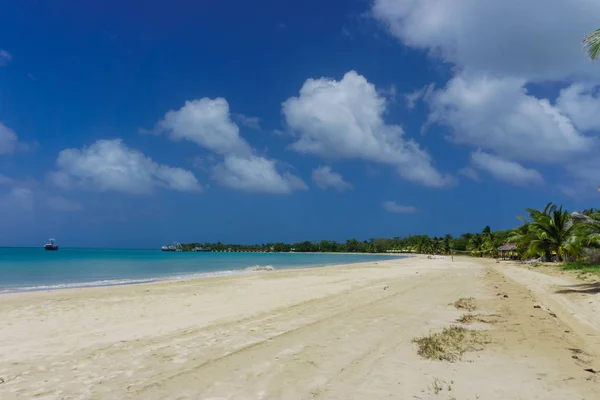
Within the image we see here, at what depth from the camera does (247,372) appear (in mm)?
5320

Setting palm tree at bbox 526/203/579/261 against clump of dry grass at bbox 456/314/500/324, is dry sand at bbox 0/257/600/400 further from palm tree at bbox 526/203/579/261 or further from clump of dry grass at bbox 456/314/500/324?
palm tree at bbox 526/203/579/261

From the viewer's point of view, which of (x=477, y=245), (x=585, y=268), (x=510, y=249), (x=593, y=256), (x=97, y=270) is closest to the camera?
(x=585, y=268)

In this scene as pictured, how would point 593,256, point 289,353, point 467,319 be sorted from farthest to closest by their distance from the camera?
point 593,256
point 467,319
point 289,353

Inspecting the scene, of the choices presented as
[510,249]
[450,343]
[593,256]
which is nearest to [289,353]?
[450,343]

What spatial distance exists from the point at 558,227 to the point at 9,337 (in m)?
43.2

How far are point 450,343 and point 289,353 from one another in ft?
9.33

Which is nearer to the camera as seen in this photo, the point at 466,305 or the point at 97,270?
the point at 466,305

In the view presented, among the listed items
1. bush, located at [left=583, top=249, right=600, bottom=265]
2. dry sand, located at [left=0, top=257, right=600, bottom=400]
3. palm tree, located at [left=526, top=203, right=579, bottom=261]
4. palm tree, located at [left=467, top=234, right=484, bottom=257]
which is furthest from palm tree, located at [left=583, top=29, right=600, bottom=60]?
palm tree, located at [left=467, top=234, right=484, bottom=257]

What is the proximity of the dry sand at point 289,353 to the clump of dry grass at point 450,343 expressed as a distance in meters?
0.21

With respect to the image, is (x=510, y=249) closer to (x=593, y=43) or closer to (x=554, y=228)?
(x=554, y=228)

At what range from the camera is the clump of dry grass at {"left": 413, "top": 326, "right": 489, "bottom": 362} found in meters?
5.97

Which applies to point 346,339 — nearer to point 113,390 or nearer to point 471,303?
point 113,390

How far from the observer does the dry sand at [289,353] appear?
4.66 m

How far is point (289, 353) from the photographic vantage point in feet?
20.5
